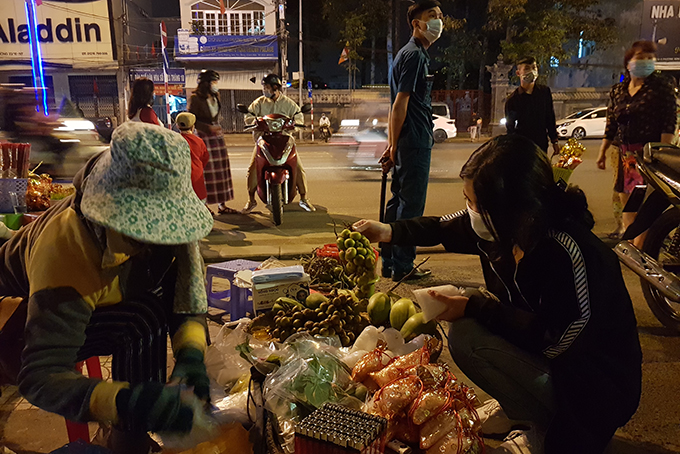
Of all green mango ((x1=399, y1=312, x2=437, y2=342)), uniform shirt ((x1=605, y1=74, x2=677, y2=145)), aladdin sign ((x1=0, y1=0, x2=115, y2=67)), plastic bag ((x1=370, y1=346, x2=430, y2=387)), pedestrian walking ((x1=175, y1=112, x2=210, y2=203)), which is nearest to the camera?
plastic bag ((x1=370, y1=346, x2=430, y2=387))

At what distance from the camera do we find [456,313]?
224 centimetres

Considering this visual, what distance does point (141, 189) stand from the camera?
5.18ft

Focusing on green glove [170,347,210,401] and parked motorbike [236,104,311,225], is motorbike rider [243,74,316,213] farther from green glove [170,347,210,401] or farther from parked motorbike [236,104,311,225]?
green glove [170,347,210,401]

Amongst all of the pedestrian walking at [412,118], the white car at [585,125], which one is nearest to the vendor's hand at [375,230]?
the pedestrian walking at [412,118]

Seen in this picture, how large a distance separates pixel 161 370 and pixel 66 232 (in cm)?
82

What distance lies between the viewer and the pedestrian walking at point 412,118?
4.14m

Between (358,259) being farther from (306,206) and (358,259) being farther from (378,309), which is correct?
(306,206)

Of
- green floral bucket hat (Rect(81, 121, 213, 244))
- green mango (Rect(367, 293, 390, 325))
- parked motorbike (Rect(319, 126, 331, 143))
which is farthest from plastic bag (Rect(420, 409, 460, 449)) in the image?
parked motorbike (Rect(319, 126, 331, 143))

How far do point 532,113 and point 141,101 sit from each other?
429cm

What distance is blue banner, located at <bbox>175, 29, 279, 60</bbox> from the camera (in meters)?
25.5

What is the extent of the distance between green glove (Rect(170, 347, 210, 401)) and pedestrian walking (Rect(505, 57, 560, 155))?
469cm

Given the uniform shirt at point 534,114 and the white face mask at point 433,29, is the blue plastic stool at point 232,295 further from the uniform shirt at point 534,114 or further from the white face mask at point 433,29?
the uniform shirt at point 534,114

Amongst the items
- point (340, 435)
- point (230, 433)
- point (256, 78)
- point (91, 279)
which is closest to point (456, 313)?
point (340, 435)

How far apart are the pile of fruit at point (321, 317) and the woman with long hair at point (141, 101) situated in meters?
3.87
